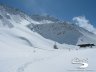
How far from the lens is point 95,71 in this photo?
1396 cm

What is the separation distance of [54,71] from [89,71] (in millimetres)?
2048

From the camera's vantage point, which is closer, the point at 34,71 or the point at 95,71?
the point at 95,71

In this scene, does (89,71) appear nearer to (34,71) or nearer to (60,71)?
(60,71)

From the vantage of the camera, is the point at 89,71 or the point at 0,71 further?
the point at 0,71

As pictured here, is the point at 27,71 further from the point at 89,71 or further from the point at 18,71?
the point at 89,71

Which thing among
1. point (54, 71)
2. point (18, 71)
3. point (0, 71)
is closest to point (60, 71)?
point (54, 71)

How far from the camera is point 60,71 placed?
1483 cm

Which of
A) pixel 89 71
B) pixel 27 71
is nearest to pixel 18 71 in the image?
pixel 27 71

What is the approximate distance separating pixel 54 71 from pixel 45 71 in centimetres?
52

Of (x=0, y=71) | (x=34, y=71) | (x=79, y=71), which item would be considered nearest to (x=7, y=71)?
(x=0, y=71)

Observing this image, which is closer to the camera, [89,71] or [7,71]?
[89,71]

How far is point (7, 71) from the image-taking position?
15211 millimetres

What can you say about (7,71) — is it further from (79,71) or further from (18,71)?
(79,71)

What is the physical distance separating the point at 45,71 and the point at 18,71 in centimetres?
164
